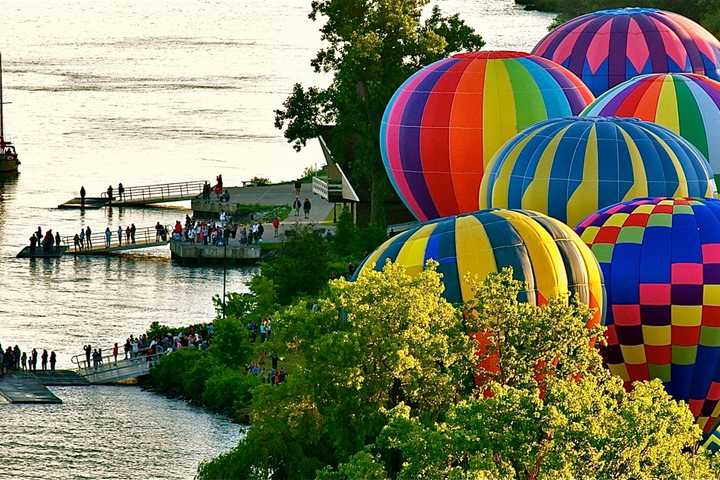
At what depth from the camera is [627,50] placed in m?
57.1

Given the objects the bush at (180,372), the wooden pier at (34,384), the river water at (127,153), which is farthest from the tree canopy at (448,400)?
the wooden pier at (34,384)

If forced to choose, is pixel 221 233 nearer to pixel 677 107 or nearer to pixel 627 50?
pixel 627 50

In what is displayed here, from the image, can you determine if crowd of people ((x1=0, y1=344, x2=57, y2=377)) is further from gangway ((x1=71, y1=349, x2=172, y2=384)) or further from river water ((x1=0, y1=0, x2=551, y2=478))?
river water ((x1=0, y1=0, x2=551, y2=478))

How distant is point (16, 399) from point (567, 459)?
23.5 m

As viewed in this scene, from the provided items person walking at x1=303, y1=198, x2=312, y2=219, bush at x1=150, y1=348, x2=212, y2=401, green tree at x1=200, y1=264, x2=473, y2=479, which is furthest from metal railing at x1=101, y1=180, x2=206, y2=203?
green tree at x1=200, y1=264, x2=473, y2=479

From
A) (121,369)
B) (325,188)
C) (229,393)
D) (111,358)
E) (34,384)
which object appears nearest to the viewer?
(229,393)

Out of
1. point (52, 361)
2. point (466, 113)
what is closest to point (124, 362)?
point (52, 361)

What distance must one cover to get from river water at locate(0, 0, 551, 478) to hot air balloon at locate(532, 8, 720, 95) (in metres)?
11.4

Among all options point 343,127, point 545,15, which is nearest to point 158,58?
point 545,15

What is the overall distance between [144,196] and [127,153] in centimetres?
1394

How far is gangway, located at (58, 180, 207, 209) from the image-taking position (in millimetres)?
74125

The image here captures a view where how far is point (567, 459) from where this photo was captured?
26.1 m

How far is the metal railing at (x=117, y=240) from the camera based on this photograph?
6588 cm

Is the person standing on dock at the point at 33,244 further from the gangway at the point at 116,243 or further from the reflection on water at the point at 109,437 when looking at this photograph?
the reflection on water at the point at 109,437
